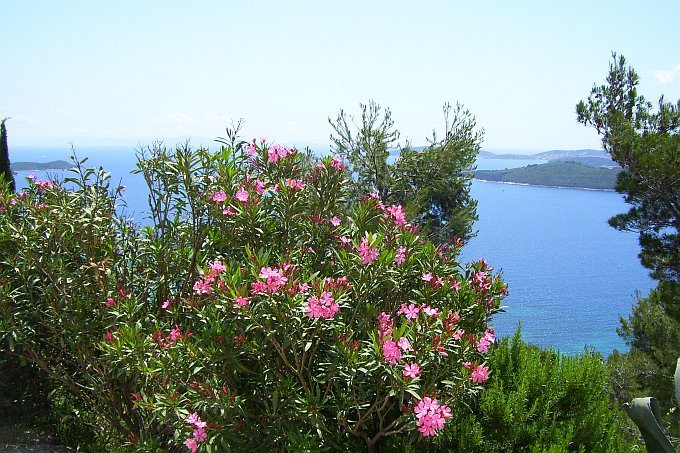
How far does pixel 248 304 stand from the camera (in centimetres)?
255

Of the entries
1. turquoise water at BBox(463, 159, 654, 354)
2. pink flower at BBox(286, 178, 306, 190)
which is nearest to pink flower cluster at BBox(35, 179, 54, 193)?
pink flower at BBox(286, 178, 306, 190)

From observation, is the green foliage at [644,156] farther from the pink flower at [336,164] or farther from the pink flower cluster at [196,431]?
the pink flower cluster at [196,431]

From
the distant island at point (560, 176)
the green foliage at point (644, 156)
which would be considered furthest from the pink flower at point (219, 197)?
the distant island at point (560, 176)

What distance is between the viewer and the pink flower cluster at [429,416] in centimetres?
235

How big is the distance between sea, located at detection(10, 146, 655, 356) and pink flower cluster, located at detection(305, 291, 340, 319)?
53.8 feet

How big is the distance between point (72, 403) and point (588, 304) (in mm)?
46019

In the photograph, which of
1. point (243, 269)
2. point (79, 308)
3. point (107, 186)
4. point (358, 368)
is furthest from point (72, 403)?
point (358, 368)

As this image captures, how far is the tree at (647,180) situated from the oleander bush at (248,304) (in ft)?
22.7

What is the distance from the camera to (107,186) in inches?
163

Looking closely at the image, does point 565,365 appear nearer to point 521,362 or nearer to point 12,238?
point 521,362

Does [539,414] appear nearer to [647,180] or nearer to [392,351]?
[392,351]

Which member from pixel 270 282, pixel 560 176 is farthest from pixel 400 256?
pixel 560 176

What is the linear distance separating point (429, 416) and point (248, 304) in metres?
1.01

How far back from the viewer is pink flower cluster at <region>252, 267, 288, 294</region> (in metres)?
2.41
